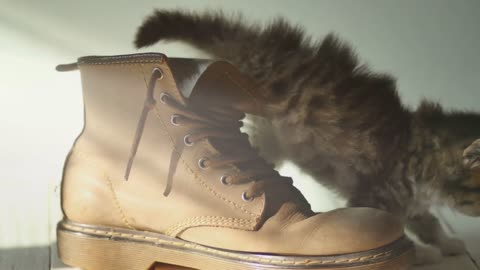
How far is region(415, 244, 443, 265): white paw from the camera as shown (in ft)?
2.72

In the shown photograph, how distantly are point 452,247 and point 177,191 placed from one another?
47cm

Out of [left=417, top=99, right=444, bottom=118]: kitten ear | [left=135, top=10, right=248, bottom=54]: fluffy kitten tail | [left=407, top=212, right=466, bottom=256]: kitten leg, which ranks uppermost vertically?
[left=135, top=10, right=248, bottom=54]: fluffy kitten tail

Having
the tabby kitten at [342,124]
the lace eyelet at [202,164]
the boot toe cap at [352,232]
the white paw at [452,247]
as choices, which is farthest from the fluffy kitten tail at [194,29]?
the white paw at [452,247]

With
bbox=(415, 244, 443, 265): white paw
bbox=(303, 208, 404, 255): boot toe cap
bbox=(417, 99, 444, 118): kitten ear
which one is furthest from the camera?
bbox=(417, 99, 444, 118): kitten ear

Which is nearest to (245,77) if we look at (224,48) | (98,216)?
(224,48)

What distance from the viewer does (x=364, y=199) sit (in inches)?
35.8

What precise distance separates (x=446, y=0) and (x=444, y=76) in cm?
14

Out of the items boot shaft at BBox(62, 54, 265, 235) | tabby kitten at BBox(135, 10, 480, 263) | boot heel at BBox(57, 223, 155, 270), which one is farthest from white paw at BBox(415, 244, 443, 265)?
boot heel at BBox(57, 223, 155, 270)

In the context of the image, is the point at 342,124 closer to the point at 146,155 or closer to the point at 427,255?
the point at 427,255

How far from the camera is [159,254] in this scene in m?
0.71

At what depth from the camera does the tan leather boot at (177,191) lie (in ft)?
2.19

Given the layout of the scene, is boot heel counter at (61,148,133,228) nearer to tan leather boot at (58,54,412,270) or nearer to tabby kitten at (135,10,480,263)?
tan leather boot at (58,54,412,270)

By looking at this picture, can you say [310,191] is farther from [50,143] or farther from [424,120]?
[50,143]

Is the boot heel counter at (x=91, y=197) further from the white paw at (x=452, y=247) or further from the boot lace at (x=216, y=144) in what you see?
the white paw at (x=452, y=247)
